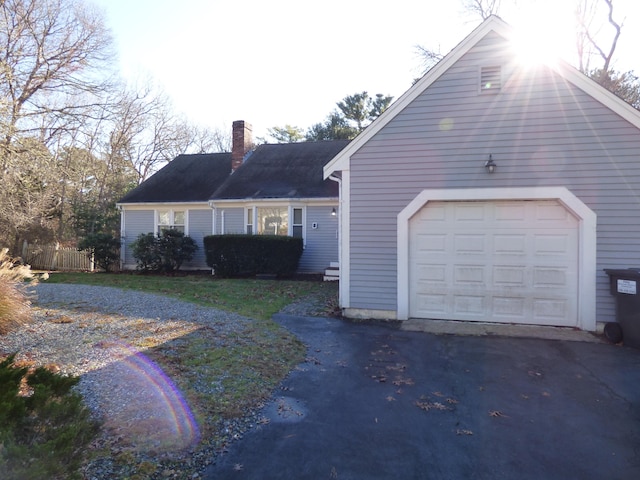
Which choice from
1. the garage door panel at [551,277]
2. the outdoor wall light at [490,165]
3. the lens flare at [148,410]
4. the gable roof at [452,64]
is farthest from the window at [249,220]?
the lens flare at [148,410]

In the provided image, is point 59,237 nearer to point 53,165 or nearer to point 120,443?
point 53,165

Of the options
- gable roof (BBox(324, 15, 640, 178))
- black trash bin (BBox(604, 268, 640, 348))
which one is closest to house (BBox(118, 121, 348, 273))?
gable roof (BBox(324, 15, 640, 178))

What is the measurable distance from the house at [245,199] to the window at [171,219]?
0.04m

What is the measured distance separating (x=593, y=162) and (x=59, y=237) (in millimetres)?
25049

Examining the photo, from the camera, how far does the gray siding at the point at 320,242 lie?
1512 centimetres

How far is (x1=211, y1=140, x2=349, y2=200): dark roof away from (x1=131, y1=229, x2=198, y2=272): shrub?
2.25m

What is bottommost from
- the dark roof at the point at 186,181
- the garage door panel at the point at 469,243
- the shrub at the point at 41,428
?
the shrub at the point at 41,428

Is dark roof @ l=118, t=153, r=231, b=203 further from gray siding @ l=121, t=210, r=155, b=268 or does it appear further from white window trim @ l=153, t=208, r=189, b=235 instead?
gray siding @ l=121, t=210, r=155, b=268

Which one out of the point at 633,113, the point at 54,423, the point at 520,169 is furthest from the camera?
the point at 520,169

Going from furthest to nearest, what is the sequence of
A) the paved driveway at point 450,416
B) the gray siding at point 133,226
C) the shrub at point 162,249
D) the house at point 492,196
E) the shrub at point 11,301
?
the gray siding at point 133,226 < the shrub at point 162,249 < the house at point 492,196 < the shrub at point 11,301 < the paved driveway at point 450,416

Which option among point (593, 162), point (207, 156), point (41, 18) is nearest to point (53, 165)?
point (207, 156)

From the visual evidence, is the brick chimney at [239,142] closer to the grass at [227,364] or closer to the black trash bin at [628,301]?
the grass at [227,364]

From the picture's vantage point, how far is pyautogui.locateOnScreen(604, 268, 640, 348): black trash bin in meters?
6.30

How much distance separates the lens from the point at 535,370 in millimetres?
5277
